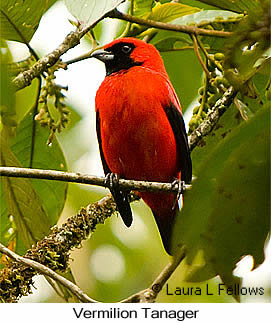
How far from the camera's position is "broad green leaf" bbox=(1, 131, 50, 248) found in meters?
2.44

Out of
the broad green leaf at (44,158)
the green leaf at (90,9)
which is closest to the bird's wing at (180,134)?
the broad green leaf at (44,158)

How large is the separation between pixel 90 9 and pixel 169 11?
0.71 metres

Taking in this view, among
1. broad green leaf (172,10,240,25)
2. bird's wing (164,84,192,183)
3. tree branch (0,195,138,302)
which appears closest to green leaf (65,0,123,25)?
broad green leaf (172,10,240,25)

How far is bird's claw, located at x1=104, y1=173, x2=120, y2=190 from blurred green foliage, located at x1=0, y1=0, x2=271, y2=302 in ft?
0.74

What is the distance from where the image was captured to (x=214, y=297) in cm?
213

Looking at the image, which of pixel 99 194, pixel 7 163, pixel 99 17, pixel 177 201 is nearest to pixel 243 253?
pixel 99 17

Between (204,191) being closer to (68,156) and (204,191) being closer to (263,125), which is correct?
(263,125)

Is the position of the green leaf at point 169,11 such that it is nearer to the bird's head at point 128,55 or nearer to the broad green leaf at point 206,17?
the broad green leaf at point 206,17

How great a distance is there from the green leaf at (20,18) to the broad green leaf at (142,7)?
40cm

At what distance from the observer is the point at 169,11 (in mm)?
2371

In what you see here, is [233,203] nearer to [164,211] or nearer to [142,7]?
[142,7]

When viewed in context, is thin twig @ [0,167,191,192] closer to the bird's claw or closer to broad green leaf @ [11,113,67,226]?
the bird's claw

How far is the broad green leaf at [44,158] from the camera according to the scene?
270 centimetres
